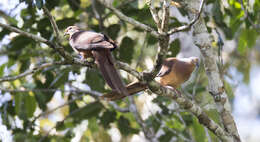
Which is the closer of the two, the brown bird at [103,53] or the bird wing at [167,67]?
the brown bird at [103,53]

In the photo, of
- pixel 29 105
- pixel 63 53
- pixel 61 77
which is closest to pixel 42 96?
pixel 29 105

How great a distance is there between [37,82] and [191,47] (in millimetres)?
2571

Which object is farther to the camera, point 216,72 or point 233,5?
point 233,5

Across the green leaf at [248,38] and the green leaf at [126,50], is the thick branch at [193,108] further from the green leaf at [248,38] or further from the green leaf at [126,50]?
the green leaf at [248,38]

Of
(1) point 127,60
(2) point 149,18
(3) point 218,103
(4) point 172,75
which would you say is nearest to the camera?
A: (3) point 218,103

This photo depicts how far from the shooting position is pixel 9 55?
5.09 metres

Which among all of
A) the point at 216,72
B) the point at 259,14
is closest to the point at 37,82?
the point at 216,72

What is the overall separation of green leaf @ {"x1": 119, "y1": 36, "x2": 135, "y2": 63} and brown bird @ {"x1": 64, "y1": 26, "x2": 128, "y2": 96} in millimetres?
1128

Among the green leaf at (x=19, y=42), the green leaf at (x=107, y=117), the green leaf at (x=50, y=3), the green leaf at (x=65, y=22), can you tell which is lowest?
the green leaf at (x=107, y=117)

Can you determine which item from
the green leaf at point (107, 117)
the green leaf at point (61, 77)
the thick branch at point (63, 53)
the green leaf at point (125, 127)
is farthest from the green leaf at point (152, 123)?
the thick branch at point (63, 53)

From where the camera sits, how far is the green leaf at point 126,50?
4871 mm

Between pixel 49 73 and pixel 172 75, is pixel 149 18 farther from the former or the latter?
pixel 49 73

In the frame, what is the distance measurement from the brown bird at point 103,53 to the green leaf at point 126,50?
113 cm

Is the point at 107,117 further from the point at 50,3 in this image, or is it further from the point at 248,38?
the point at 248,38
